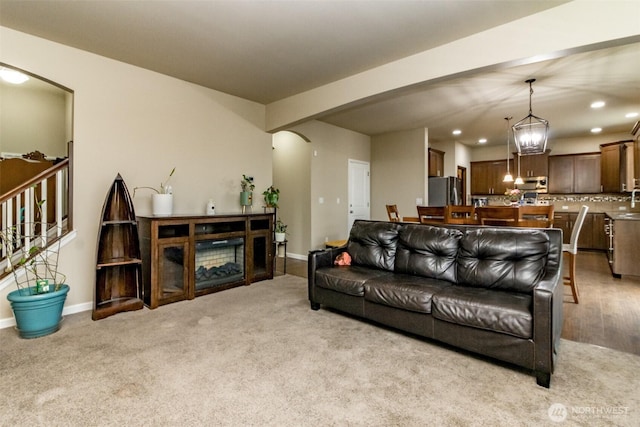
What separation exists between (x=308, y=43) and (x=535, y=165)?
7.48m

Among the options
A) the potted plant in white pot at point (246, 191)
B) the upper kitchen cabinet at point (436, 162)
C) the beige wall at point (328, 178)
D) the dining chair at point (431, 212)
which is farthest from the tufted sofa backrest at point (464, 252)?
the upper kitchen cabinet at point (436, 162)

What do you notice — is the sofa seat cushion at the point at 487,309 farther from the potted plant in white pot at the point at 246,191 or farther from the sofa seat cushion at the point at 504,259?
the potted plant in white pot at the point at 246,191

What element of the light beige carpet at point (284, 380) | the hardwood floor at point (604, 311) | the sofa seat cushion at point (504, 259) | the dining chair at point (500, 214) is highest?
the dining chair at point (500, 214)

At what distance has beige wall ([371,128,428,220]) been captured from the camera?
6863 mm

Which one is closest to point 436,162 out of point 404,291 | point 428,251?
point 428,251

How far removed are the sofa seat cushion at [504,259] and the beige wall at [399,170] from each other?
407 centimetres

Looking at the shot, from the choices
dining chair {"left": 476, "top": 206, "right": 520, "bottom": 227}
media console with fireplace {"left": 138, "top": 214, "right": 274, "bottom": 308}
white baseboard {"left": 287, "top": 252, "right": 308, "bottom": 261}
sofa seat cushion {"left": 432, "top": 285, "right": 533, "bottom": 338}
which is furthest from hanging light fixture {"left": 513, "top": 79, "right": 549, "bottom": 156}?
white baseboard {"left": 287, "top": 252, "right": 308, "bottom": 261}

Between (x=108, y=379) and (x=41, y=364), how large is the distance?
2.13 feet

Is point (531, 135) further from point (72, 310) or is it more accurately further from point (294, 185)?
point (72, 310)

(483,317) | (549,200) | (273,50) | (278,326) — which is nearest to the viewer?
(483,317)

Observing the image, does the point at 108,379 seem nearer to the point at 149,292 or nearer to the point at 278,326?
the point at 278,326

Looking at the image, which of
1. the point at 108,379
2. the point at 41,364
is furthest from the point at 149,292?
the point at 108,379

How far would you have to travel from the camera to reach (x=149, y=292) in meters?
3.56

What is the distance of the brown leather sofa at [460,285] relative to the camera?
208cm
